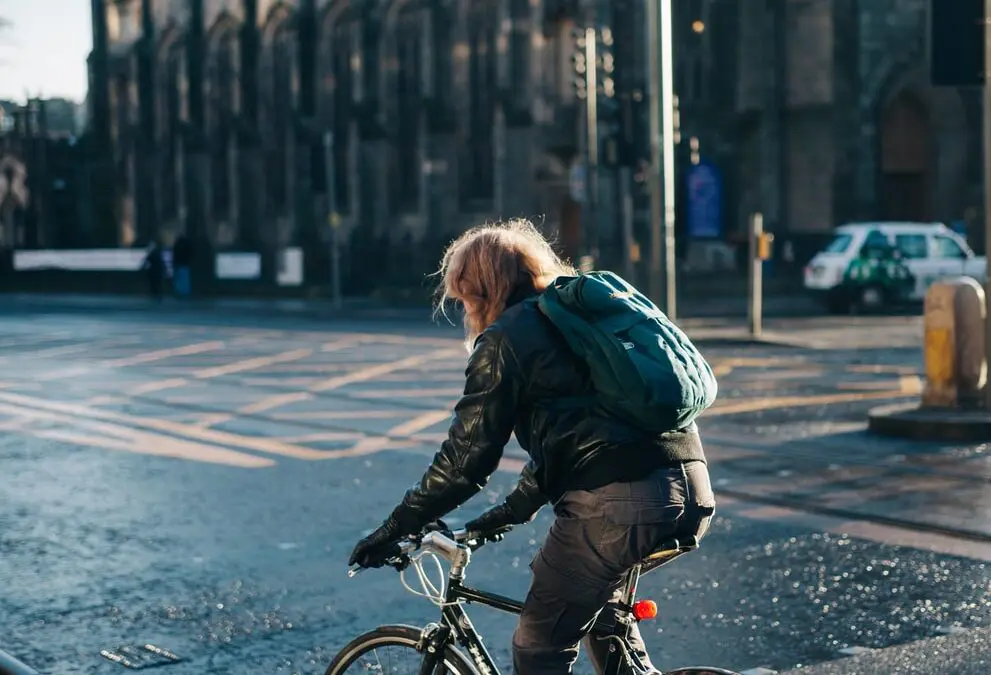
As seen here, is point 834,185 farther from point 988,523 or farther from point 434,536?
point 434,536

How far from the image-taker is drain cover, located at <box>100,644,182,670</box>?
18.5ft

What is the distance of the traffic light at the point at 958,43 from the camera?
11406 mm

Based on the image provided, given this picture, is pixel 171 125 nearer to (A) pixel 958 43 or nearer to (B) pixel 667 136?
(B) pixel 667 136

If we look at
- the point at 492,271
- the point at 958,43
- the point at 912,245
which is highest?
the point at 958,43

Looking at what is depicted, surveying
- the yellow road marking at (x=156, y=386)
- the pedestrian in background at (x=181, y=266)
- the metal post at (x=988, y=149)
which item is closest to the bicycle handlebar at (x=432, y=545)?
the metal post at (x=988, y=149)

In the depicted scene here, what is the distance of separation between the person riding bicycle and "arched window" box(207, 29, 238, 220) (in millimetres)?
52634

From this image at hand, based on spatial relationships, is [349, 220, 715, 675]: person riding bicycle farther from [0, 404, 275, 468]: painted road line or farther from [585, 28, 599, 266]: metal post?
[585, 28, 599, 266]: metal post

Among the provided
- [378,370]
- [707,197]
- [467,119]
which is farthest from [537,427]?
[467,119]

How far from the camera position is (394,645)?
12.2ft

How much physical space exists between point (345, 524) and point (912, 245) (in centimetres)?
2236

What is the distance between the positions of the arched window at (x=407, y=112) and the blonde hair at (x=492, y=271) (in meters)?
44.6

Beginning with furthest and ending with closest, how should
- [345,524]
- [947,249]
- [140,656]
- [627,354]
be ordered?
[947,249]
[345,524]
[140,656]
[627,354]

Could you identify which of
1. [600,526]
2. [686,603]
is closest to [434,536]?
[600,526]

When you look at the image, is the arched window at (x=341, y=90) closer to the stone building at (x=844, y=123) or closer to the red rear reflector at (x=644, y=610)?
the stone building at (x=844, y=123)
